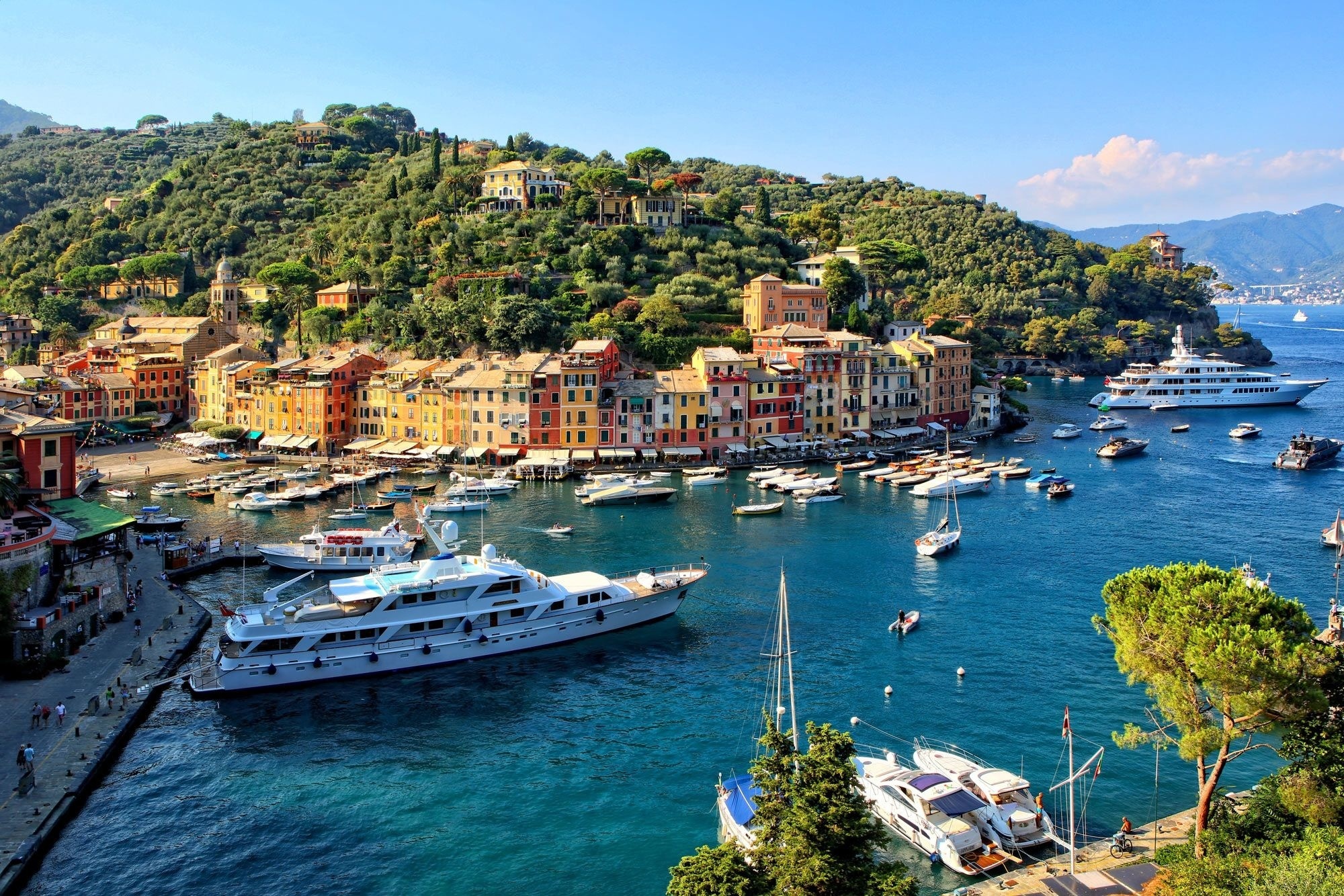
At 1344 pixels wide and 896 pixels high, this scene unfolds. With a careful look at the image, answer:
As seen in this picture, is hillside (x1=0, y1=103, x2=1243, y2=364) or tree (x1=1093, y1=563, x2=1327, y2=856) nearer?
tree (x1=1093, y1=563, x2=1327, y2=856)

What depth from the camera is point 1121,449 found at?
74.6 meters

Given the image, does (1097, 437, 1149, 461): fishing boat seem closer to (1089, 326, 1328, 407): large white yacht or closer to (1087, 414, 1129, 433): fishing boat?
(1087, 414, 1129, 433): fishing boat

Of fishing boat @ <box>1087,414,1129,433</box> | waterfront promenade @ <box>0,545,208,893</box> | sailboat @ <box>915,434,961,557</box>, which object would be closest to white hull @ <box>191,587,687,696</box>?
waterfront promenade @ <box>0,545,208,893</box>

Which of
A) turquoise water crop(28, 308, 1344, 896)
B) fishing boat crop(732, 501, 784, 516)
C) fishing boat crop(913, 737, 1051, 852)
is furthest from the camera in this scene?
fishing boat crop(732, 501, 784, 516)

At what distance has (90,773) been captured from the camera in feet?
85.1

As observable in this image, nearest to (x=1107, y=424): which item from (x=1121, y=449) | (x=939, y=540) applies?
(x=1121, y=449)

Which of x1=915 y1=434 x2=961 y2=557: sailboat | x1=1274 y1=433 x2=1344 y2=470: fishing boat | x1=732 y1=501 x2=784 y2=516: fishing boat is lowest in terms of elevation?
x1=915 y1=434 x2=961 y2=557: sailboat

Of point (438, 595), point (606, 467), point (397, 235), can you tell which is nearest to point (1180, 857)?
point (438, 595)

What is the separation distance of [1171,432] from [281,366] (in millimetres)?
70441

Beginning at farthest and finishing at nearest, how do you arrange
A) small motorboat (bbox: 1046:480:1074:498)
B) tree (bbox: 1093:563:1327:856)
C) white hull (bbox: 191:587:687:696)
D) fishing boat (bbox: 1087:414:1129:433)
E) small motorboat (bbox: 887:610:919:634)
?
fishing boat (bbox: 1087:414:1129:433)
small motorboat (bbox: 1046:480:1074:498)
small motorboat (bbox: 887:610:919:634)
white hull (bbox: 191:587:687:696)
tree (bbox: 1093:563:1327:856)

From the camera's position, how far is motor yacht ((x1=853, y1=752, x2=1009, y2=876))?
22.7 metres

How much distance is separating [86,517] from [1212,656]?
3775 cm

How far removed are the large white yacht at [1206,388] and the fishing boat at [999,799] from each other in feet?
277

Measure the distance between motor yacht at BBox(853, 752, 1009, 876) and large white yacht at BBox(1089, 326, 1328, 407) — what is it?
85.9m
